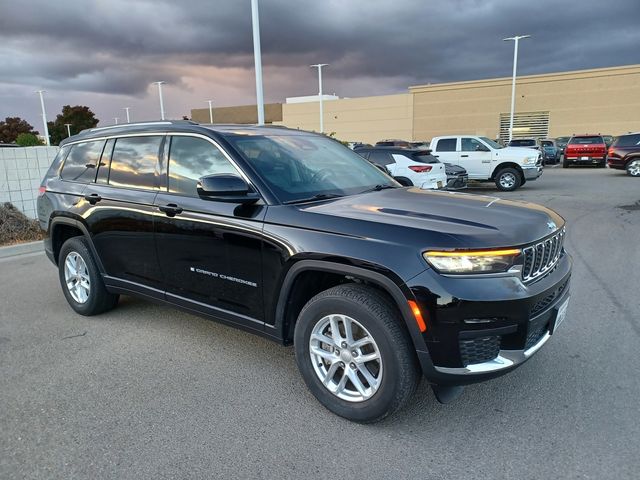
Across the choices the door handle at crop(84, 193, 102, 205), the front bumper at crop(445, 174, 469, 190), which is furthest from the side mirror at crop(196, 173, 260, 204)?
the front bumper at crop(445, 174, 469, 190)

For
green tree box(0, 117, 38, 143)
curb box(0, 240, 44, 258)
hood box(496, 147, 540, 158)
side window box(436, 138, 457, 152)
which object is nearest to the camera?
curb box(0, 240, 44, 258)

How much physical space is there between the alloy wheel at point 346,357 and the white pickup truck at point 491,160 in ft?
47.6

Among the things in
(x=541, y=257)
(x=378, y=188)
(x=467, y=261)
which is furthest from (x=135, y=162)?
(x=541, y=257)

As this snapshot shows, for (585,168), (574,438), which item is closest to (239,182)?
(574,438)

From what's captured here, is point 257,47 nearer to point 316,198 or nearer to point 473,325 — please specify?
point 316,198

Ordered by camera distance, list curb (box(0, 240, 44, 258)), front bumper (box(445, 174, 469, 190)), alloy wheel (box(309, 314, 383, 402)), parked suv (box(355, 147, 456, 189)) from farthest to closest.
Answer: front bumper (box(445, 174, 469, 190)), parked suv (box(355, 147, 456, 189)), curb (box(0, 240, 44, 258)), alloy wheel (box(309, 314, 383, 402))

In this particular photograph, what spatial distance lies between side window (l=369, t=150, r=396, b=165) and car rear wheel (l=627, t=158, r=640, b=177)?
41.8ft

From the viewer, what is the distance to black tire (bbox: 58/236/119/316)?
4.73m

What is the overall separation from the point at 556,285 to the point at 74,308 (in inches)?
177

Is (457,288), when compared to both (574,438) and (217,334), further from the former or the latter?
(217,334)

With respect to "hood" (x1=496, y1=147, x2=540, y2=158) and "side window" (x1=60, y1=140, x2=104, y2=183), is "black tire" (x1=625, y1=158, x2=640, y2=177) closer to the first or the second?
"hood" (x1=496, y1=147, x2=540, y2=158)

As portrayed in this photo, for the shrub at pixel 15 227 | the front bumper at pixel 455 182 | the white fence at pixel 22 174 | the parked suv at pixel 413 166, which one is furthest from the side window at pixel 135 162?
the front bumper at pixel 455 182

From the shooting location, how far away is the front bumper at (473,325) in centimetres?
261

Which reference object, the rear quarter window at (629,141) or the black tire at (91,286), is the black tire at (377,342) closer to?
the black tire at (91,286)
